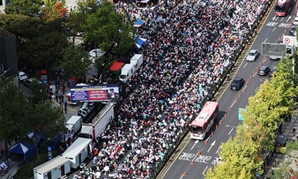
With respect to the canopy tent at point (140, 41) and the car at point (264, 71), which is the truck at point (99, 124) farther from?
the car at point (264, 71)

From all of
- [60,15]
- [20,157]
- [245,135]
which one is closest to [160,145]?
[245,135]

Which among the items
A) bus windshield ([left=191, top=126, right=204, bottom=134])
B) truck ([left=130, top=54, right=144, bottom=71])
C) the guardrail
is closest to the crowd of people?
the guardrail

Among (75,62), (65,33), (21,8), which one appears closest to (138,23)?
(65,33)

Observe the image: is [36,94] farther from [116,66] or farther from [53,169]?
[116,66]

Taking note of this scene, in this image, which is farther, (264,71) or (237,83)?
(264,71)

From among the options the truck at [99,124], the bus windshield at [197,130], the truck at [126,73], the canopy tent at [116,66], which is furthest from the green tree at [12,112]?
the canopy tent at [116,66]

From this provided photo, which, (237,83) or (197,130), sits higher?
(197,130)

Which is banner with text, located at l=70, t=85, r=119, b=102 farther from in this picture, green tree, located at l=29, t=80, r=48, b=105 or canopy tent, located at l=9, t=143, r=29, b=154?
canopy tent, located at l=9, t=143, r=29, b=154
